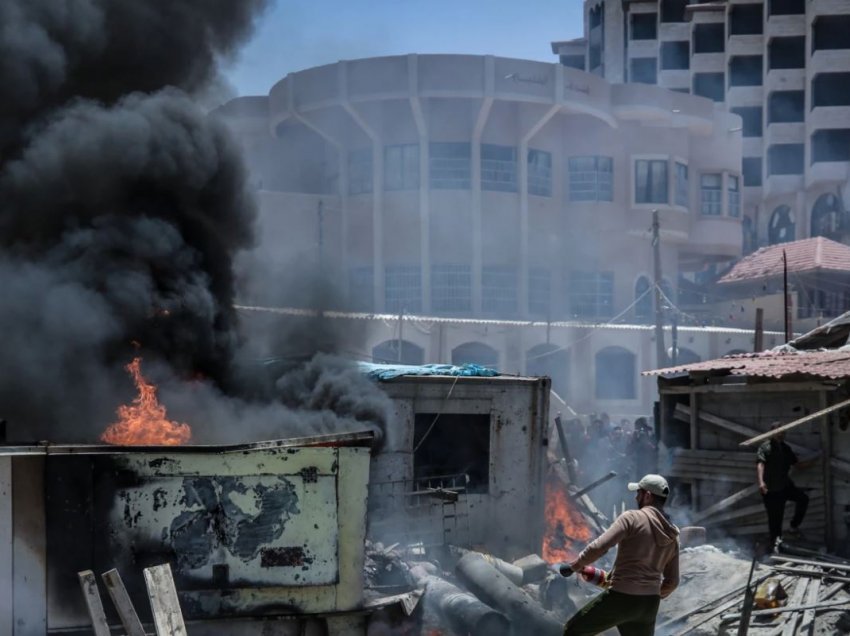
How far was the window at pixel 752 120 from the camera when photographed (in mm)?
48750

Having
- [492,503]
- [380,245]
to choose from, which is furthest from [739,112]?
[492,503]

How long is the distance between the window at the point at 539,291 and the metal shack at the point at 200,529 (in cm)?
2643

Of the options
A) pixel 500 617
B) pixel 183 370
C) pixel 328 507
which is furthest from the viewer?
pixel 183 370

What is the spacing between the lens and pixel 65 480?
6.22 meters

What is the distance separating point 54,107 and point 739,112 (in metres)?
44.0

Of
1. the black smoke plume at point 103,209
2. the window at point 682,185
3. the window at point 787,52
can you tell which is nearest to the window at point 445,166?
the window at point 682,185

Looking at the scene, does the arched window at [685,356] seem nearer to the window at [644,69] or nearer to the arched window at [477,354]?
the arched window at [477,354]

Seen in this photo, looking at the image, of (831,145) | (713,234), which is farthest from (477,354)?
(831,145)

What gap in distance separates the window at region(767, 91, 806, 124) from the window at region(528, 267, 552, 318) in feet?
70.2

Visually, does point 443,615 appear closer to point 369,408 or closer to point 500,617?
point 500,617

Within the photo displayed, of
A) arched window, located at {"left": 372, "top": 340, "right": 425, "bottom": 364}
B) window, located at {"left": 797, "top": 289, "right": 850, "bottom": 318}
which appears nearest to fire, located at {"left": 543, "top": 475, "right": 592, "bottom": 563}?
arched window, located at {"left": 372, "top": 340, "right": 425, "bottom": 364}

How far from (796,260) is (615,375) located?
879 cm

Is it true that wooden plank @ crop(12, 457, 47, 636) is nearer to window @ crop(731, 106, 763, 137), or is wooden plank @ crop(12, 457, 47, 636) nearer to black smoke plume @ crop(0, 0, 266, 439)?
black smoke plume @ crop(0, 0, 266, 439)

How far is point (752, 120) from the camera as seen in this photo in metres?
48.8
